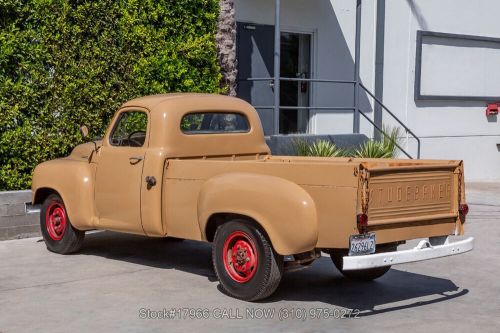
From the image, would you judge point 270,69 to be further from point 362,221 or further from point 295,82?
point 362,221

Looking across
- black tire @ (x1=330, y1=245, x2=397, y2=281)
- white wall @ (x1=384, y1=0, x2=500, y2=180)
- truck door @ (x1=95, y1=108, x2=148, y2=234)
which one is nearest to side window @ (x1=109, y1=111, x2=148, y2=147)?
truck door @ (x1=95, y1=108, x2=148, y2=234)

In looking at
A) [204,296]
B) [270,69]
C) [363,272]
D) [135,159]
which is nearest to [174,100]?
[135,159]

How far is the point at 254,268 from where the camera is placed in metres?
6.89

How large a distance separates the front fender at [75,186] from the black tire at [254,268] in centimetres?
210

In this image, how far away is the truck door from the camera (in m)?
8.14

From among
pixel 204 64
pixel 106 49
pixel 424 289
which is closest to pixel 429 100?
pixel 204 64

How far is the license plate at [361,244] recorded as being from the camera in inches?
249

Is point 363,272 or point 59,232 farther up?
point 59,232

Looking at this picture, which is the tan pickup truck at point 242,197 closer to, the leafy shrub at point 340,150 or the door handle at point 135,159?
the door handle at point 135,159

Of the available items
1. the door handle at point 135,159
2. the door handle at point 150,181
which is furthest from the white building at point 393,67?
the door handle at point 150,181

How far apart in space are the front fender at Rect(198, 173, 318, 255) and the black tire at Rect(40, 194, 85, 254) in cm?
255

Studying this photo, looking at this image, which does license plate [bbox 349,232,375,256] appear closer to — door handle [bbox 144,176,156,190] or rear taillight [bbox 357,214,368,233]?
rear taillight [bbox 357,214,368,233]

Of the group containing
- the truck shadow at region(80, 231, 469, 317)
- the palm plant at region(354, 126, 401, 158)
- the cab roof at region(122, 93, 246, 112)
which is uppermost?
the cab roof at region(122, 93, 246, 112)

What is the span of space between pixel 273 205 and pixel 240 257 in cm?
69
